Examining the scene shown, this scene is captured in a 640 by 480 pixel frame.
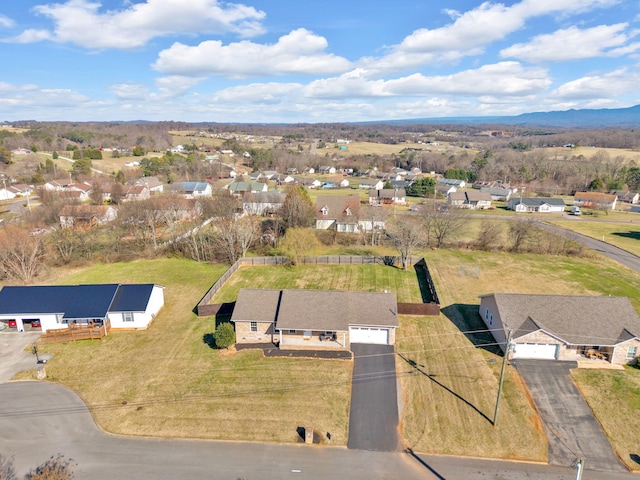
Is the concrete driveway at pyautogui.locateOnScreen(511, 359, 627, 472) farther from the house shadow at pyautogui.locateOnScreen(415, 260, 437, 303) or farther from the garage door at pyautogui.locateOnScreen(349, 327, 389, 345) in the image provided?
the house shadow at pyautogui.locateOnScreen(415, 260, 437, 303)

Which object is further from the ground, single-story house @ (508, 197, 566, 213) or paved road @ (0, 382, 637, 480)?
single-story house @ (508, 197, 566, 213)

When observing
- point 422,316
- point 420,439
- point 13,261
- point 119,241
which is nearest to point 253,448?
point 420,439

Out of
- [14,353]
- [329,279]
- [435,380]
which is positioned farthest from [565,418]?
[14,353]

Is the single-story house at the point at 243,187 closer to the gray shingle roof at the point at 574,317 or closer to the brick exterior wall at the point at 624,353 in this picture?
the gray shingle roof at the point at 574,317

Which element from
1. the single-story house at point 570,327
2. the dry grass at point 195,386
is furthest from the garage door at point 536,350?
the dry grass at point 195,386

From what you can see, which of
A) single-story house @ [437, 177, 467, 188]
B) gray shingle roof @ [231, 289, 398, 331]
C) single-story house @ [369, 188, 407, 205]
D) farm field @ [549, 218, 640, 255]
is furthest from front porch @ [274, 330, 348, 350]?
single-story house @ [437, 177, 467, 188]

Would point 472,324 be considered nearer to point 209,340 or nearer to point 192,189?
point 209,340
